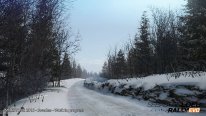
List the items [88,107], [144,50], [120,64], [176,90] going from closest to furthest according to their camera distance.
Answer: [176,90] → [88,107] → [144,50] → [120,64]

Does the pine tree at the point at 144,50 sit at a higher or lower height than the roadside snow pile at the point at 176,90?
higher

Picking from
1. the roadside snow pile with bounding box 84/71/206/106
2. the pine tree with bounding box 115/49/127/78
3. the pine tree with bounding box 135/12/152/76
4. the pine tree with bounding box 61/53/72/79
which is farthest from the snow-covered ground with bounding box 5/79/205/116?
the pine tree with bounding box 115/49/127/78

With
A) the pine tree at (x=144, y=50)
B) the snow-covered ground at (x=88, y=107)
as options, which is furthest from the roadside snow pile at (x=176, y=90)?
the pine tree at (x=144, y=50)

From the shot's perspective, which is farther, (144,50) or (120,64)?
(120,64)

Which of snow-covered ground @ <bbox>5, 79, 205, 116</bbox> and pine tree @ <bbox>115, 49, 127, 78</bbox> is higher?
pine tree @ <bbox>115, 49, 127, 78</bbox>

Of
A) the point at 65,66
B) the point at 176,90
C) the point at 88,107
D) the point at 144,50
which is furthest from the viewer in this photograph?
the point at 65,66

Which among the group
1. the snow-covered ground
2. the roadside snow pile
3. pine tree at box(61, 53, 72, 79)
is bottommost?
the snow-covered ground

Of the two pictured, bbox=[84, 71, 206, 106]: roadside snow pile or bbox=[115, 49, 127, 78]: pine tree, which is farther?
bbox=[115, 49, 127, 78]: pine tree

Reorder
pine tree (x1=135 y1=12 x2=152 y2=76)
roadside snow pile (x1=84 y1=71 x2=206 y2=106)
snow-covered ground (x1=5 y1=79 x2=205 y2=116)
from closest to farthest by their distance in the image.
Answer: snow-covered ground (x1=5 y1=79 x2=205 y2=116)
roadside snow pile (x1=84 y1=71 x2=206 y2=106)
pine tree (x1=135 y1=12 x2=152 y2=76)

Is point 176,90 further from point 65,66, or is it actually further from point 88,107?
point 65,66

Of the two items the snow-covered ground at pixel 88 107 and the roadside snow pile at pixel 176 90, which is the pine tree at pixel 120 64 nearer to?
the roadside snow pile at pixel 176 90

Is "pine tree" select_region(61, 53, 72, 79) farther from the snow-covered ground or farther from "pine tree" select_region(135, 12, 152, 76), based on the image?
the snow-covered ground

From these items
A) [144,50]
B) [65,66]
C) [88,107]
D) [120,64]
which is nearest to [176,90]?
[88,107]

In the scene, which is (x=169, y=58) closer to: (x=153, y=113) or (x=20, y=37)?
(x=153, y=113)
